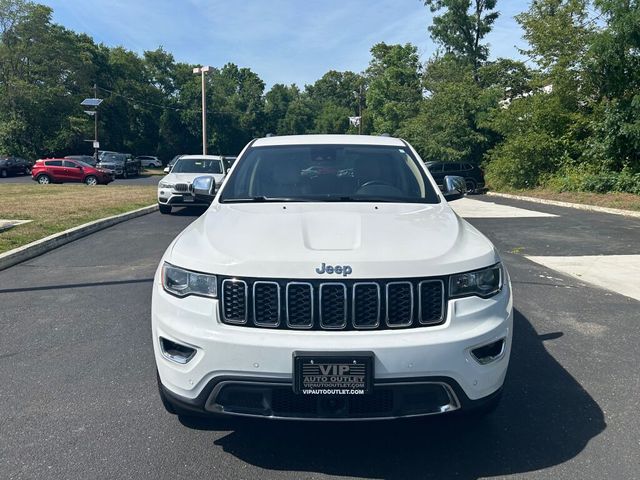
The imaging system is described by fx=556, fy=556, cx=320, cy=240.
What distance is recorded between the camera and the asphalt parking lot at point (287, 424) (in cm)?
287

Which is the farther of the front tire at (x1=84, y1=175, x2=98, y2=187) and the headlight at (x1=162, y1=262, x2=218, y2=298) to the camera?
the front tire at (x1=84, y1=175, x2=98, y2=187)

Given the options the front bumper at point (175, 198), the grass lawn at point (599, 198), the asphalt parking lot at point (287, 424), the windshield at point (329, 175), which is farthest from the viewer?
the grass lawn at point (599, 198)

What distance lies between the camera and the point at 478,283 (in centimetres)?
286

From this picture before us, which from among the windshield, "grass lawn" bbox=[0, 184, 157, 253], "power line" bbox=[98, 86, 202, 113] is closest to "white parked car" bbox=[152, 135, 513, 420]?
the windshield

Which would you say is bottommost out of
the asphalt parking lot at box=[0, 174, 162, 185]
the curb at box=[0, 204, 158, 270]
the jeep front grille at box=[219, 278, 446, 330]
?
the asphalt parking lot at box=[0, 174, 162, 185]

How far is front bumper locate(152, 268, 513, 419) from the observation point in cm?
258

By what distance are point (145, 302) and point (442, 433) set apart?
379 cm

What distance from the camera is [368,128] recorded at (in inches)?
2675

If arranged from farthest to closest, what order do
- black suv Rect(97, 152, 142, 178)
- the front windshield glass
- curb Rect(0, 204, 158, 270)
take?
black suv Rect(97, 152, 142, 178) → the front windshield glass → curb Rect(0, 204, 158, 270)

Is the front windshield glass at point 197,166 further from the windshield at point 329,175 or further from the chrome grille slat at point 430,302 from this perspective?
the chrome grille slat at point 430,302

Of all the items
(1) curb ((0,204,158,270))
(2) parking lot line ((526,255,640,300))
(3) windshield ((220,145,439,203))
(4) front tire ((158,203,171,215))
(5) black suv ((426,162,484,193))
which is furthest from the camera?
(5) black suv ((426,162,484,193))

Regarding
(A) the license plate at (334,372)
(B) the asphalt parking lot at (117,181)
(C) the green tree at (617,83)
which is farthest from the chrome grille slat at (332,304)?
(B) the asphalt parking lot at (117,181)

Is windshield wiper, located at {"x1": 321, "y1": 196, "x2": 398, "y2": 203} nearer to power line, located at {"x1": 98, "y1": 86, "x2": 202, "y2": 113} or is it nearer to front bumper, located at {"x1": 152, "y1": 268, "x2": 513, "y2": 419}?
front bumper, located at {"x1": 152, "y1": 268, "x2": 513, "y2": 419}

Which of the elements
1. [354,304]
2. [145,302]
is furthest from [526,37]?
[354,304]
